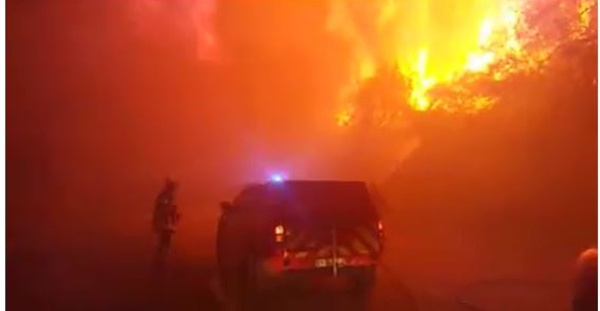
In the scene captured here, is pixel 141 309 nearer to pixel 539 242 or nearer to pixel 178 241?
pixel 178 241

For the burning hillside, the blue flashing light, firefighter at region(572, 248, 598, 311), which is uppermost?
the burning hillside

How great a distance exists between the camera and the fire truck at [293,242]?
1764 mm

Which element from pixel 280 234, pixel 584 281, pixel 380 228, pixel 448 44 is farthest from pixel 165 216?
pixel 584 281

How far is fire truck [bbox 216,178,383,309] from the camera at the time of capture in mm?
1764

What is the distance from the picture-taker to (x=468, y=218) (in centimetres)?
185

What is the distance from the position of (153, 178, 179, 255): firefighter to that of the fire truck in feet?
0.38

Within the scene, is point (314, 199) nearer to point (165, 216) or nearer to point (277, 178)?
point (277, 178)

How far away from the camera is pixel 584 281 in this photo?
182 centimetres

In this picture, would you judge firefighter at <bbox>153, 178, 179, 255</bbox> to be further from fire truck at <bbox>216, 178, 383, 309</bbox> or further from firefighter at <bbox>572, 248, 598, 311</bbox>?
firefighter at <bbox>572, 248, 598, 311</bbox>

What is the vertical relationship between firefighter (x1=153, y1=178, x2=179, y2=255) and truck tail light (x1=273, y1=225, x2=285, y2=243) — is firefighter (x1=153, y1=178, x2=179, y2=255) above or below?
above

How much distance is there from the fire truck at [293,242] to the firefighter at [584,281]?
484mm

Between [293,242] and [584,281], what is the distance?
706 mm

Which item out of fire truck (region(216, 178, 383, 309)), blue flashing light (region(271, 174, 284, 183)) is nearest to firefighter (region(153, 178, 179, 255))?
fire truck (region(216, 178, 383, 309))

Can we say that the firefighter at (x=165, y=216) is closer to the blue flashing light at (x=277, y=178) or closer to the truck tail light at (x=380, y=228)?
the blue flashing light at (x=277, y=178)
